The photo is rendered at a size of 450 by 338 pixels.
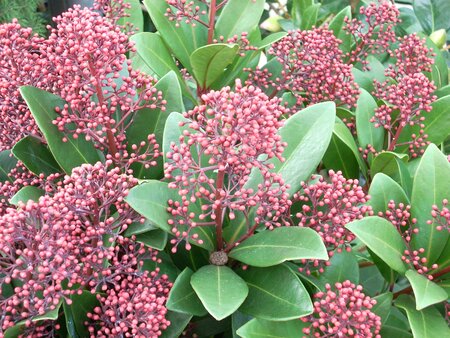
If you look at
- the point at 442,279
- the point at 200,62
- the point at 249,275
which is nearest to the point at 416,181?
the point at 442,279

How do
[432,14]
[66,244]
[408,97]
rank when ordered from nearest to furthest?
[66,244]
[408,97]
[432,14]

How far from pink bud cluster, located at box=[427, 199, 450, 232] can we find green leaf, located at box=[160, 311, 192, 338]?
55cm

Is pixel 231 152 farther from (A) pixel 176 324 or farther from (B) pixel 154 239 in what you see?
(A) pixel 176 324

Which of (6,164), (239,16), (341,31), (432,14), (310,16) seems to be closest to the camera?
(6,164)

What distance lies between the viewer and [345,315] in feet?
3.09

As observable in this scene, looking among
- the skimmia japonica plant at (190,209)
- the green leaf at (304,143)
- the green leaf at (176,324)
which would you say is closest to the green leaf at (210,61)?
the skimmia japonica plant at (190,209)

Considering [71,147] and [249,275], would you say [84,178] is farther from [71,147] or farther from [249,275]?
[249,275]

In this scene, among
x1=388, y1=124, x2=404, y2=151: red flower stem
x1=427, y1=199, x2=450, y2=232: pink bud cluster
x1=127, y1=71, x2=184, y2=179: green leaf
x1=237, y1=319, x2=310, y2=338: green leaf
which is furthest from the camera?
x1=388, y1=124, x2=404, y2=151: red flower stem

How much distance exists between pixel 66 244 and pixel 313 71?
0.90m

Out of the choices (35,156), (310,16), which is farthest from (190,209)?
(310,16)

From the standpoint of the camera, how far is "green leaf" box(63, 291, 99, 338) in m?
0.99

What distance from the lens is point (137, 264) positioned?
1038 millimetres

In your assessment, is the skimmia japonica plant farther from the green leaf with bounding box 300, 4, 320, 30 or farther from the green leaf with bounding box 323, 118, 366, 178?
the green leaf with bounding box 300, 4, 320, 30

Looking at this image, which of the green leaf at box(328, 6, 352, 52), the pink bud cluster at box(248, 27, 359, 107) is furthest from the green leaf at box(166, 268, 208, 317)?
the green leaf at box(328, 6, 352, 52)
